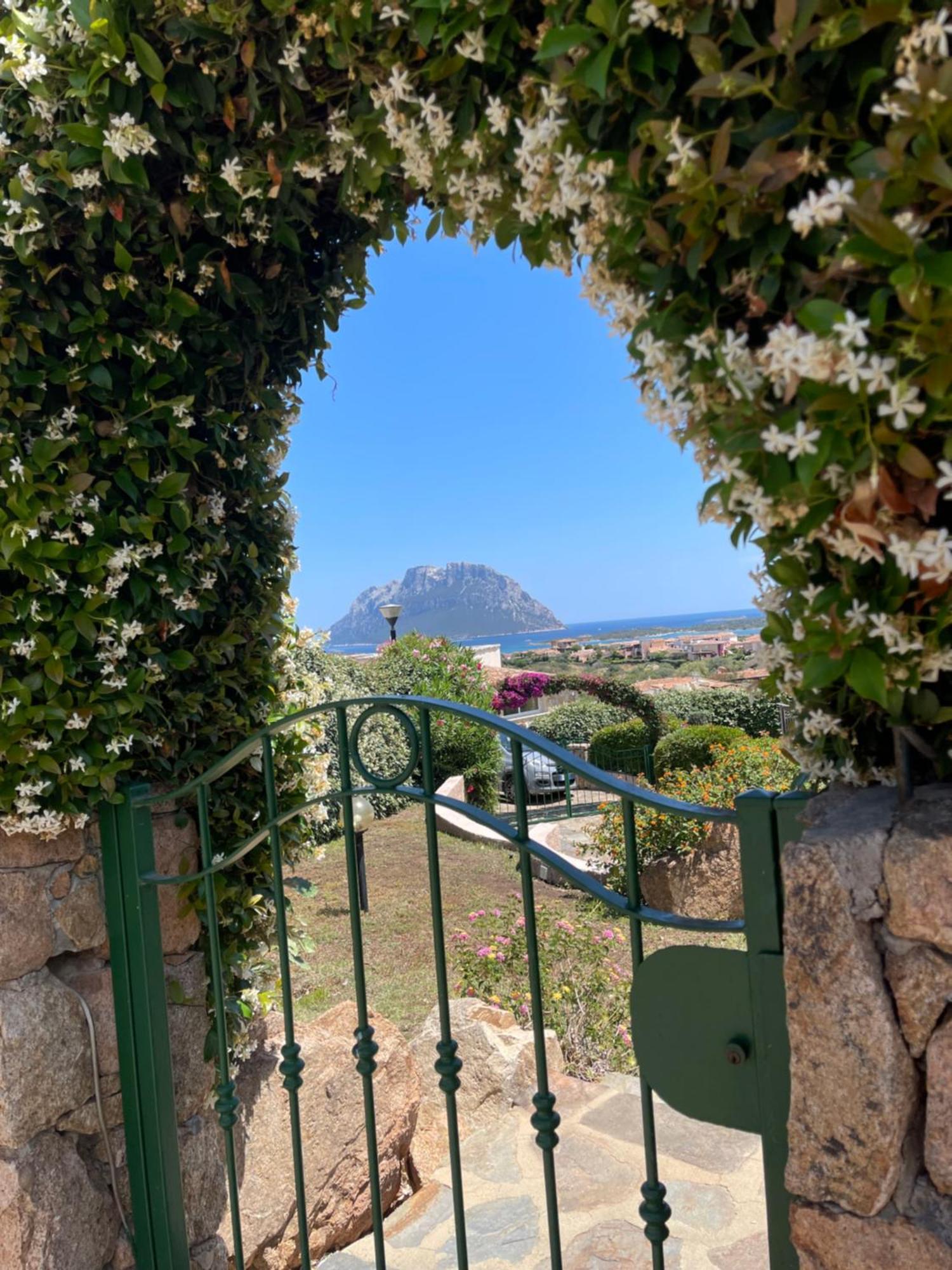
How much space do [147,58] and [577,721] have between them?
37.0 feet

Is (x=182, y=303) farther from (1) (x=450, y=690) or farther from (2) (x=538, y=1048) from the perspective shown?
(1) (x=450, y=690)

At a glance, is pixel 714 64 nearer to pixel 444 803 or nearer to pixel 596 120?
pixel 596 120

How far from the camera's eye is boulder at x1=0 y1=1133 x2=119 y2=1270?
176cm

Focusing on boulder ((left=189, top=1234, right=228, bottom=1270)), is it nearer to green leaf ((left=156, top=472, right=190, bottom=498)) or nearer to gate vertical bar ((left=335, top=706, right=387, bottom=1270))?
gate vertical bar ((left=335, top=706, right=387, bottom=1270))

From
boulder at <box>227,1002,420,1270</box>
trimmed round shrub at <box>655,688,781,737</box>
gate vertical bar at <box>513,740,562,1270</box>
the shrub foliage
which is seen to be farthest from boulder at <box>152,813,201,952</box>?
trimmed round shrub at <box>655,688,781,737</box>

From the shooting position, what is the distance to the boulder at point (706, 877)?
20.4ft

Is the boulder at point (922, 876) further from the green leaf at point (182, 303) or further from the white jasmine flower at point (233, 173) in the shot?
the green leaf at point (182, 303)

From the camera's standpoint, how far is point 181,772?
1973 millimetres

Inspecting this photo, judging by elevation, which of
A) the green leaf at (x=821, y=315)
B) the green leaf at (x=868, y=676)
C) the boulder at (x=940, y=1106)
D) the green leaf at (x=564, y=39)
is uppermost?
the green leaf at (x=564, y=39)

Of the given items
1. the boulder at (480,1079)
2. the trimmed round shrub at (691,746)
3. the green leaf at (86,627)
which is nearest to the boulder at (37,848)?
the green leaf at (86,627)

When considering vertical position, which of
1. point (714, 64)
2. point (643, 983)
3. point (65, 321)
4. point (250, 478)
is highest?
point (65, 321)

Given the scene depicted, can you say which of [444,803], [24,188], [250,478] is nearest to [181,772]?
[250,478]

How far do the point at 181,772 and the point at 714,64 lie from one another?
1654 mm

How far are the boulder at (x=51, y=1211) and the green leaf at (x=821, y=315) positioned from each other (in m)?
2.00
